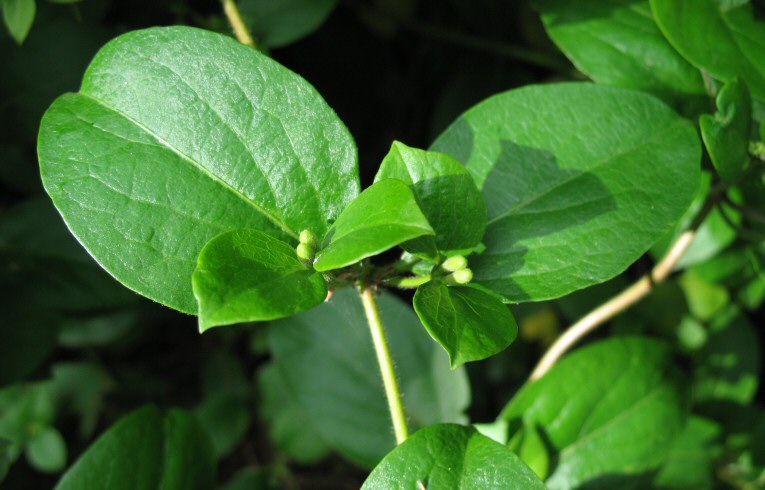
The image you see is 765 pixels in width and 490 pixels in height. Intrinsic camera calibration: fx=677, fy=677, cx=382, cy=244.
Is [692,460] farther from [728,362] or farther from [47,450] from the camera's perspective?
[47,450]

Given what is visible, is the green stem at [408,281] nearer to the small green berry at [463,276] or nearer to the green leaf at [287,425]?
the small green berry at [463,276]

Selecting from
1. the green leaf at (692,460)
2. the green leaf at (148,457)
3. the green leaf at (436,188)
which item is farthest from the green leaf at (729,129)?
the green leaf at (148,457)

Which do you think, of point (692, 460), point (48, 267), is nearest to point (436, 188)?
point (48, 267)

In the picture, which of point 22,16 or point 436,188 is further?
point 22,16

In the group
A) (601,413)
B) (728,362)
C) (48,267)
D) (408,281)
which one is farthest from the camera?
(728,362)

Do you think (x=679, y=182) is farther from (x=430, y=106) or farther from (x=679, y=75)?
(x=430, y=106)

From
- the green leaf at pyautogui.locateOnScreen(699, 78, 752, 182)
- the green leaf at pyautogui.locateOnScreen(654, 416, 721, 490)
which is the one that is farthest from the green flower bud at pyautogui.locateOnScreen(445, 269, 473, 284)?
the green leaf at pyautogui.locateOnScreen(654, 416, 721, 490)

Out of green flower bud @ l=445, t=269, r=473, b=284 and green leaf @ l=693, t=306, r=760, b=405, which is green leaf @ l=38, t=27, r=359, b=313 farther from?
green leaf @ l=693, t=306, r=760, b=405
